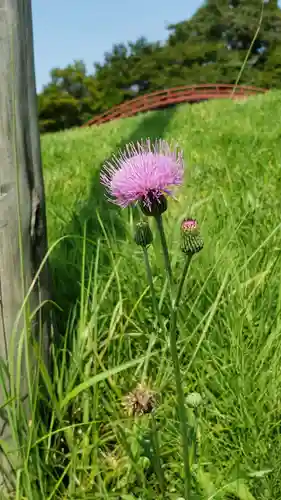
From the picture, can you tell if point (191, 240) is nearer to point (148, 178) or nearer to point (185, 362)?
point (148, 178)

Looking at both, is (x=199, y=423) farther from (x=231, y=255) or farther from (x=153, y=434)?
(x=231, y=255)

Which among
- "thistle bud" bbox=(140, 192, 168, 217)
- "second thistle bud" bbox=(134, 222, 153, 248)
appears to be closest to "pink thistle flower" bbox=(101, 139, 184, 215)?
"thistle bud" bbox=(140, 192, 168, 217)

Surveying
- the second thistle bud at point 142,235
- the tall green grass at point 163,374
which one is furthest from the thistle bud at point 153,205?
the tall green grass at point 163,374

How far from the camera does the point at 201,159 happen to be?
3.77 metres

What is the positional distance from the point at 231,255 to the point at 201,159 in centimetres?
193

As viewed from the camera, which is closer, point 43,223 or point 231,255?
point 43,223

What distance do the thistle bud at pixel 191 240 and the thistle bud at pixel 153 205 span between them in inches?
3.2

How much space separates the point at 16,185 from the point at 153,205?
547 mm

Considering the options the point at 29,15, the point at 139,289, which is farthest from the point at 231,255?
the point at 29,15

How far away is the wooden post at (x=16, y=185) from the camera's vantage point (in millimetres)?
1460

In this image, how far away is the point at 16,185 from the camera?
151 cm

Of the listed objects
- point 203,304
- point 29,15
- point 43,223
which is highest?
point 29,15

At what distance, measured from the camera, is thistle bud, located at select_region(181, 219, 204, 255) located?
3.64 ft

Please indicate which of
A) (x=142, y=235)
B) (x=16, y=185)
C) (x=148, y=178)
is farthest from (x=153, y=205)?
(x=16, y=185)
